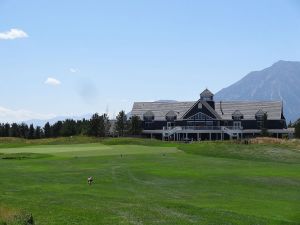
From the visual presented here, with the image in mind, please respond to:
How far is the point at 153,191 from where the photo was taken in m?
38.3

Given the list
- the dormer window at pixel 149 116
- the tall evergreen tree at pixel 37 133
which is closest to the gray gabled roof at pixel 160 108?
the dormer window at pixel 149 116

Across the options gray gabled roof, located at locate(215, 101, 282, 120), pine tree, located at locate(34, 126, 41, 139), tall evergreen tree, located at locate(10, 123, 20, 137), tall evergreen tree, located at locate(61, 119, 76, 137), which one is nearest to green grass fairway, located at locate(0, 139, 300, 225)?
gray gabled roof, located at locate(215, 101, 282, 120)

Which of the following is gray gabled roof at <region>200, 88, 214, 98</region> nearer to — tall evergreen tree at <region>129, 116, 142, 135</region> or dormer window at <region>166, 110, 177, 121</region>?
dormer window at <region>166, 110, 177, 121</region>

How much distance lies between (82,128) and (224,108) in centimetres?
3714

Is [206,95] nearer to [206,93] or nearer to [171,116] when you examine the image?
[206,93]

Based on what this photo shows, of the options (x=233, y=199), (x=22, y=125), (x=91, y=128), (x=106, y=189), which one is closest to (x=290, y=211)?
(x=233, y=199)

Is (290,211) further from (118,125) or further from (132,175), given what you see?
(118,125)

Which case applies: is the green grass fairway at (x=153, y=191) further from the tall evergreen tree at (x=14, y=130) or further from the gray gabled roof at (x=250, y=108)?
the tall evergreen tree at (x=14, y=130)

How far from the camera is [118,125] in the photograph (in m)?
137

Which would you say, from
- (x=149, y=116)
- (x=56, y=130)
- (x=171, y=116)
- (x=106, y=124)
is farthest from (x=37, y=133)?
(x=171, y=116)

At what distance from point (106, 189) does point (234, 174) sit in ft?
47.8

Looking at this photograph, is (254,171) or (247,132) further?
(247,132)

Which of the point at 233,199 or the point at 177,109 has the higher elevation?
the point at 177,109

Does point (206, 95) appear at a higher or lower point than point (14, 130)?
higher
